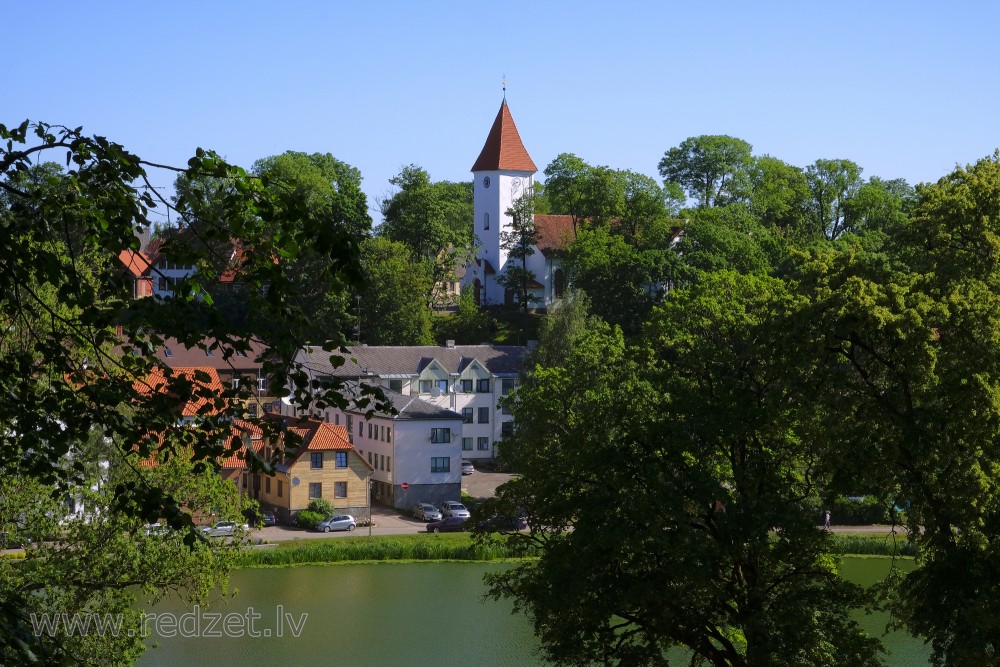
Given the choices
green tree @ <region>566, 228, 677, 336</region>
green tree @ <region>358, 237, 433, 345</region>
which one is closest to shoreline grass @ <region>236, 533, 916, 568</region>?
green tree @ <region>566, 228, 677, 336</region>

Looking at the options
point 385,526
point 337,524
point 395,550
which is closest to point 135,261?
point 395,550

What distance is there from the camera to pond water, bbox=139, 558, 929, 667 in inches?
1083

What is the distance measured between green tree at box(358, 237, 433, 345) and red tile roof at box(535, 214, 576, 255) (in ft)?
36.8

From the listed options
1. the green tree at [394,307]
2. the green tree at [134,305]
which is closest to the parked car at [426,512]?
the green tree at [394,307]

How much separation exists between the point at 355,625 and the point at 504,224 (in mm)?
50053

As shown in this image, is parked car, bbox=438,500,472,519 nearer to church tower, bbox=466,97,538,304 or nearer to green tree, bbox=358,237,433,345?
green tree, bbox=358,237,433,345

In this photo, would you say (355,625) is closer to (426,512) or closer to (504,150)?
(426,512)

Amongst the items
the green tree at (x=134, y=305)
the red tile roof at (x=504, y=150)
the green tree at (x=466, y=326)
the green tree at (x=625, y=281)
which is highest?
the red tile roof at (x=504, y=150)

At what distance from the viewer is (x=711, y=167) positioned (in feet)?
272

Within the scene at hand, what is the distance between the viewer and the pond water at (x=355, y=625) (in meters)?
→ 27.5

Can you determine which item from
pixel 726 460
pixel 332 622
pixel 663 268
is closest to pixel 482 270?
pixel 663 268

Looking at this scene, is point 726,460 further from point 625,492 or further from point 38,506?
point 38,506

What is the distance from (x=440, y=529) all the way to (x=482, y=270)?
35091 mm

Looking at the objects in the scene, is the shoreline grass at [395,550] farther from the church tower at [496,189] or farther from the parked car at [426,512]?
the church tower at [496,189]
